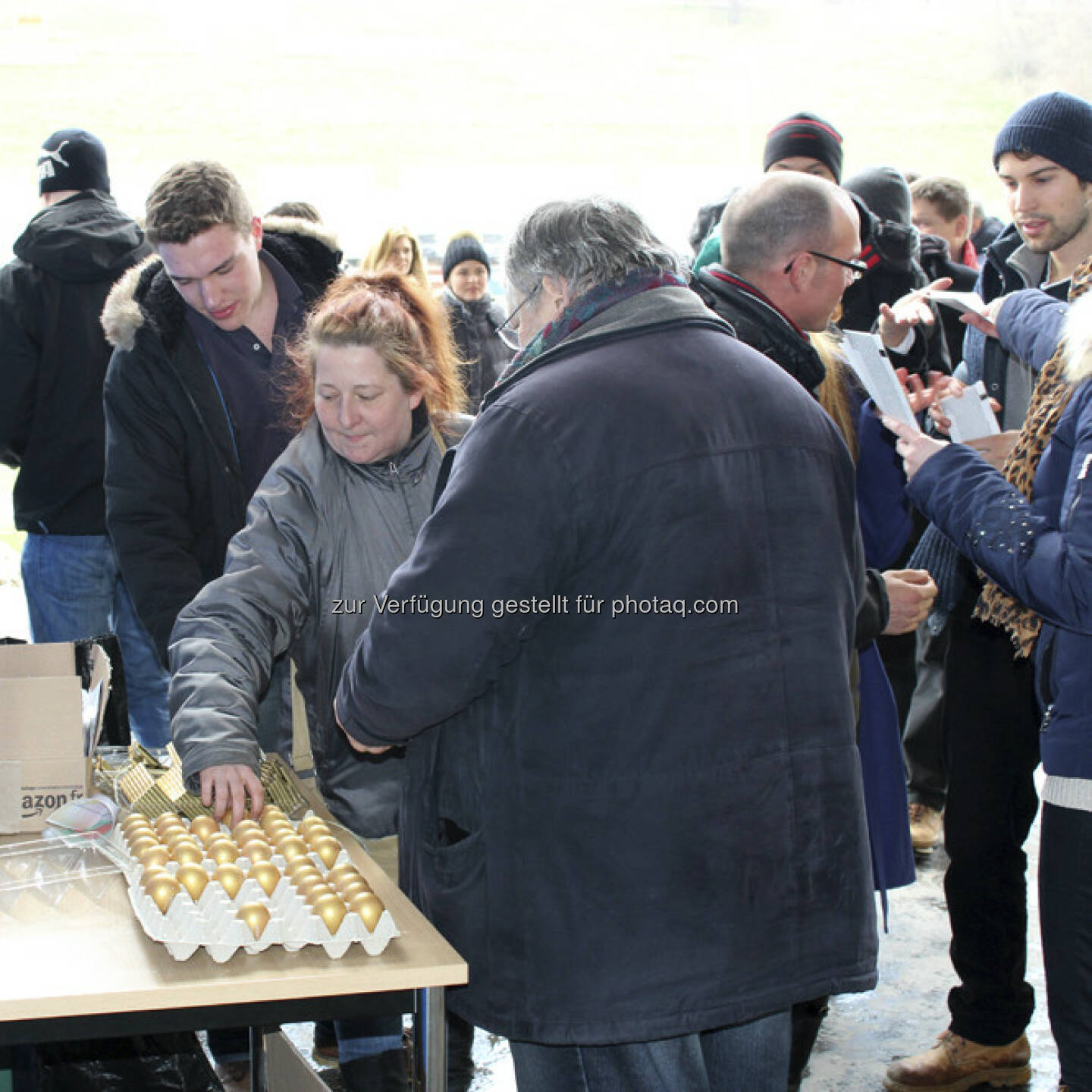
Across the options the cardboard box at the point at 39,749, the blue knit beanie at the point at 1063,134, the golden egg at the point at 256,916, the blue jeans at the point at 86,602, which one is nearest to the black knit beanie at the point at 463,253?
the blue jeans at the point at 86,602

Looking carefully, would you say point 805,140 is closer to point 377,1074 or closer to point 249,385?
point 249,385

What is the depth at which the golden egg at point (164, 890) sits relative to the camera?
1.41 metres

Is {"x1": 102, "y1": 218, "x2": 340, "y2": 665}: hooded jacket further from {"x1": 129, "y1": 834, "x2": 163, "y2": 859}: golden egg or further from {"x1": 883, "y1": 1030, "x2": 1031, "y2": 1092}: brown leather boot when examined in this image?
{"x1": 883, "y1": 1030, "x2": 1031, "y2": 1092}: brown leather boot

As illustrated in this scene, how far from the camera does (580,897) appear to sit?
1.38 metres

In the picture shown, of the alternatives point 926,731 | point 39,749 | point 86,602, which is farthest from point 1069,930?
point 86,602

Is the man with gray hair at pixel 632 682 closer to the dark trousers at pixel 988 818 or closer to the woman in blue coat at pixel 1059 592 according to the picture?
the woman in blue coat at pixel 1059 592

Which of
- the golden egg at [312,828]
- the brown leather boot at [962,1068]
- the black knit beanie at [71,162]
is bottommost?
the brown leather boot at [962,1068]

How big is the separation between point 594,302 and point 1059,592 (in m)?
0.78

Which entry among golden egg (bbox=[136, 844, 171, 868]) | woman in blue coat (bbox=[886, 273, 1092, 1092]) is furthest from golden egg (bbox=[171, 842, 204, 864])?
woman in blue coat (bbox=[886, 273, 1092, 1092])

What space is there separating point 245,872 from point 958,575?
59.7 inches

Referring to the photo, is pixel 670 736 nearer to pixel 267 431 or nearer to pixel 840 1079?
pixel 267 431

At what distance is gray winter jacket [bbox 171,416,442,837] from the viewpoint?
182cm

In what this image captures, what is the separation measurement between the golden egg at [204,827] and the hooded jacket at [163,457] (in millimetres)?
697

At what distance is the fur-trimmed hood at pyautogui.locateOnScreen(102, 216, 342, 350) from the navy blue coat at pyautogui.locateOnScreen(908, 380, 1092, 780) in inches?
55.0
